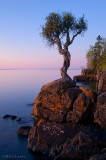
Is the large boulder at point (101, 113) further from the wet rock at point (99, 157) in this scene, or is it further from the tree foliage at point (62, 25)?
the tree foliage at point (62, 25)

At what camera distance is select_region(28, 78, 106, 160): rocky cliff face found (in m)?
11.9

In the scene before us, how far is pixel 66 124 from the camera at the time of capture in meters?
13.8

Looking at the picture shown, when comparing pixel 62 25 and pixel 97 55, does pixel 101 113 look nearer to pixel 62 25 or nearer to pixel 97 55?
pixel 62 25

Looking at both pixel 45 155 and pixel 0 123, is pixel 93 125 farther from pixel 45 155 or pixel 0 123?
pixel 0 123

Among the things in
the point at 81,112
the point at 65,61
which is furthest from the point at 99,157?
the point at 65,61

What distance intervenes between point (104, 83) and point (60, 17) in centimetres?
1759

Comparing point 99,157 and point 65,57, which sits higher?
point 65,57

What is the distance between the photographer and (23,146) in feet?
50.8

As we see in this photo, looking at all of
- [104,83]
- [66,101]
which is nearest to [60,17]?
[104,83]

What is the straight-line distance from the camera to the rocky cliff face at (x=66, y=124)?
11.9 m


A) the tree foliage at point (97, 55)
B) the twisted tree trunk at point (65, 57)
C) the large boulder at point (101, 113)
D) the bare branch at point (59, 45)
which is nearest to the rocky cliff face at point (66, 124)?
the large boulder at point (101, 113)

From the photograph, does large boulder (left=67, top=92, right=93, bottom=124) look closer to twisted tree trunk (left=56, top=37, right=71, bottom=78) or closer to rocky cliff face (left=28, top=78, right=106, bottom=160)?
rocky cliff face (left=28, top=78, right=106, bottom=160)

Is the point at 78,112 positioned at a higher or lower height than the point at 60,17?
lower

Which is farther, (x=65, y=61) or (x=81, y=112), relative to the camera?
(x=65, y=61)
